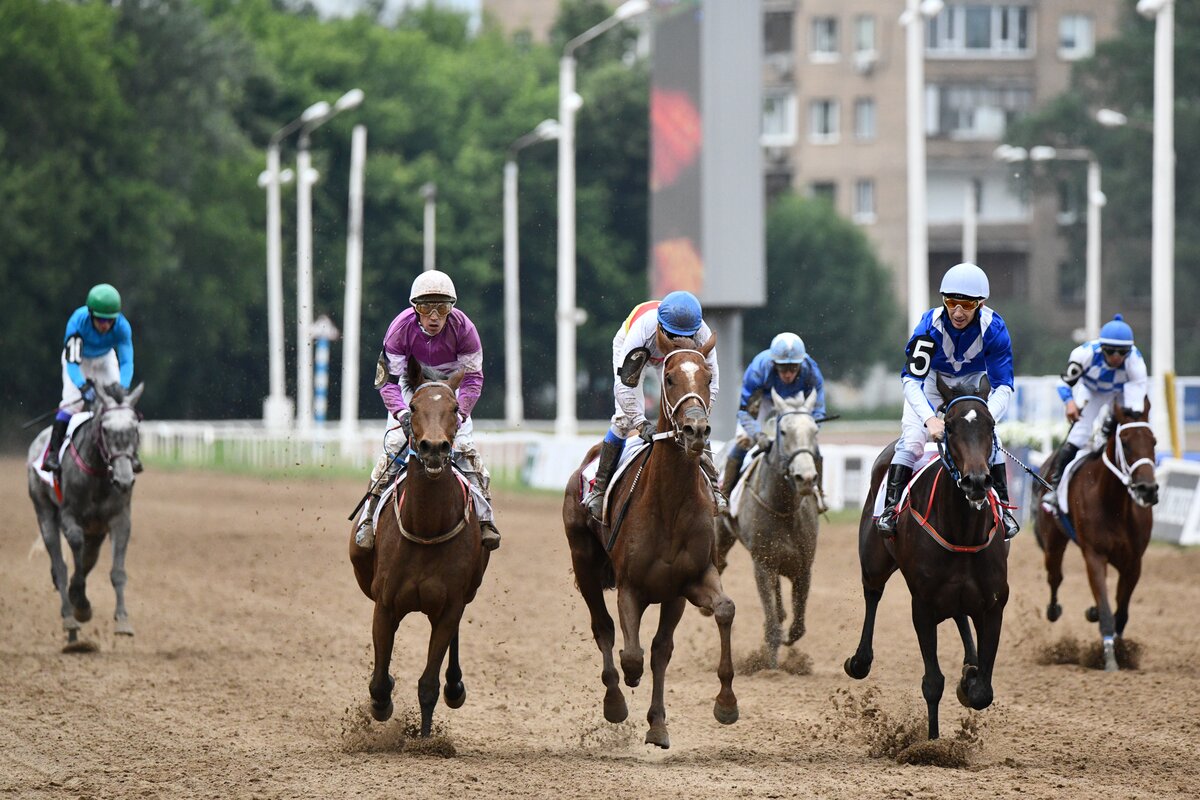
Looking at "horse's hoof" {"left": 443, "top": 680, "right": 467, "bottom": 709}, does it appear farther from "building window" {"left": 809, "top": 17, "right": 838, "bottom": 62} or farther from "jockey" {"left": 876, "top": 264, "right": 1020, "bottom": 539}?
"building window" {"left": 809, "top": 17, "right": 838, "bottom": 62}

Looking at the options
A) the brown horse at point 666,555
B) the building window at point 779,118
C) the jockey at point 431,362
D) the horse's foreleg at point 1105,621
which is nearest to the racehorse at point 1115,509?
the horse's foreleg at point 1105,621

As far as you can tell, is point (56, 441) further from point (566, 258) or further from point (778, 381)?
point (566, 258)

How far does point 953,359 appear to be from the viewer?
34.8 feet

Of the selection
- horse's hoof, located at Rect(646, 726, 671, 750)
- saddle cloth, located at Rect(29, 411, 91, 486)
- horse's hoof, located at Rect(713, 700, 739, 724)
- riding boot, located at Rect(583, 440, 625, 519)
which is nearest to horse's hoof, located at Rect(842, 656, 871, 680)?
horse's hoof, located at Rect(713, 700, 739, 724)

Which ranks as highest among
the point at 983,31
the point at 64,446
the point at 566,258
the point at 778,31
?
the point at 778,31

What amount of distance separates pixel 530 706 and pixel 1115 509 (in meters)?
4.68

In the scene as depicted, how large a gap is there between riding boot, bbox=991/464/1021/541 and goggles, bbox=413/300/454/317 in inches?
121

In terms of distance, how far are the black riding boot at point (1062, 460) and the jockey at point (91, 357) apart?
23.3ft

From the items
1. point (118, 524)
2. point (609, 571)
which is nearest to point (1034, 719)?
point (609, 571)

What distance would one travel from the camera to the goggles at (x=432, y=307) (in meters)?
10.5

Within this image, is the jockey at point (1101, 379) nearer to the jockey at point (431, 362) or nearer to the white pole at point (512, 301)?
the jockey at point (431, 362)

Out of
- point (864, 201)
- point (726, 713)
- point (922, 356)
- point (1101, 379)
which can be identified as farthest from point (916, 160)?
point (864, 201)

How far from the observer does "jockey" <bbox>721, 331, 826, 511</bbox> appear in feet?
44.8

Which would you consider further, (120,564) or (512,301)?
(512,301)
